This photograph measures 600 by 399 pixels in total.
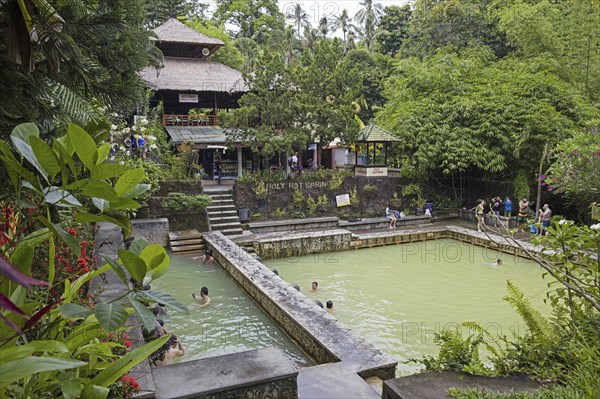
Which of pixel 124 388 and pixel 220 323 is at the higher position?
pixel 124 388

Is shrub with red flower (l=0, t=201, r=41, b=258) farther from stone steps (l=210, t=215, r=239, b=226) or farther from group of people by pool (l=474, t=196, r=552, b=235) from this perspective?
group of people by pool (l=474, t=196, r=552, b=235)

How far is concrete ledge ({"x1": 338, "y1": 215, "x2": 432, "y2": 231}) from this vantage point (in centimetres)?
1473

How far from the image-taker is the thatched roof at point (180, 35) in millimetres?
21172

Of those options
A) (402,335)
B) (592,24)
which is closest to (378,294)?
(402,335)

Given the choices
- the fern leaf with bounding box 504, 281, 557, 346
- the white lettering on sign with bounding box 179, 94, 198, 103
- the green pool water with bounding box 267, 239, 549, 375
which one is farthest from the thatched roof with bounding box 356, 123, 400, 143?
the fern leaf with bounding box 504, 281, 557, 346

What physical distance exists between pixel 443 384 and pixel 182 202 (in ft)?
34.9

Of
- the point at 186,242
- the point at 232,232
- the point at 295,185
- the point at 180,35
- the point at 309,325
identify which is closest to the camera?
the point at 309,325

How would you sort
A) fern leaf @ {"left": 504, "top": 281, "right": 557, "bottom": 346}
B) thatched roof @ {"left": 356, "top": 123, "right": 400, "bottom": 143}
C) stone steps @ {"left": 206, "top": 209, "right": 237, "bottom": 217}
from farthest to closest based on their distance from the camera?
thatched roof @ {"left": 356, "top": 123, "right": 400, "bottom": 143} → stone steps @ {"left": 206, "top": 209, "right": 237, "bottom": 217} → fern leaf @ {"left": 504, "top": 281, "right": 557, "bottom": 346}

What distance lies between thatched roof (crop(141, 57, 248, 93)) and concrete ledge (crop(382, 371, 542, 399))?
16539mm

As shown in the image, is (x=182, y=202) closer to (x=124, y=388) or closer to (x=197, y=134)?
(x=197, y=134)

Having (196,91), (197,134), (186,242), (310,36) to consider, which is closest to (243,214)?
(186,242)

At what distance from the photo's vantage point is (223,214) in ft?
45.4

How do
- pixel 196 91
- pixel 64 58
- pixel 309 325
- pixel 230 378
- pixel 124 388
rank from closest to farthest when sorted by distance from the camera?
1. pixel 64 58
2. pixel 124 388
3. pixel 230 378
4. pixel 309 325
5. pixel 196 91

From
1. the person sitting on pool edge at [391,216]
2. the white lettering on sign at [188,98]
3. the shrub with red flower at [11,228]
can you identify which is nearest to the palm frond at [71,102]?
the shrub with red flower at [11,228]
